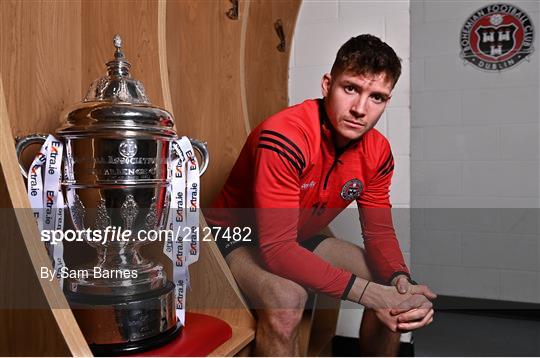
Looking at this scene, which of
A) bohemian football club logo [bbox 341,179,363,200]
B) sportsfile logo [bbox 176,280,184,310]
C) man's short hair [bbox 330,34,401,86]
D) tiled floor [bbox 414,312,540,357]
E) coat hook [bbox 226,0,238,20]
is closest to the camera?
sportsfile logo [bbox 176,280,184,310]

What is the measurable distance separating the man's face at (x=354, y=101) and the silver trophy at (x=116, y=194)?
0.37 metres

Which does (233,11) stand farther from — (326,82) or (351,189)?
(351,189)

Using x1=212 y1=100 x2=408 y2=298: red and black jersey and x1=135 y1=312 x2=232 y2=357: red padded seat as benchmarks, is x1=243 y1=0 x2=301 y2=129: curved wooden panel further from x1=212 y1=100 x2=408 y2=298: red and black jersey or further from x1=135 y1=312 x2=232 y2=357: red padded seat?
x1=135 y1=312 x2=232 y2=357: red padded seat

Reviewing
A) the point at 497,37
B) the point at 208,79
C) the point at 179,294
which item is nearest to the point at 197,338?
the point at 179,294

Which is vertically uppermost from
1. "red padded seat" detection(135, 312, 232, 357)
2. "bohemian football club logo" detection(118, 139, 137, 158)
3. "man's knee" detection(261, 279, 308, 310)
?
"bohemian football club logo" detection(118, 139, 137, 158)

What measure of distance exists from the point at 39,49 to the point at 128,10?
158 millimetres

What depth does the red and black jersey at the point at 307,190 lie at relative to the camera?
82cm

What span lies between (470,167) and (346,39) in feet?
1.94

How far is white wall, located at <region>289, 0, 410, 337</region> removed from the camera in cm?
136

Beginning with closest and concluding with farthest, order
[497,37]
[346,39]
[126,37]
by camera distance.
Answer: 1. [126,37]
2. [346,39]
3. [497,37]

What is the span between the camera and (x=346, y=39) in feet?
4.57

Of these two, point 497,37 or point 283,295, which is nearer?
point 283,295

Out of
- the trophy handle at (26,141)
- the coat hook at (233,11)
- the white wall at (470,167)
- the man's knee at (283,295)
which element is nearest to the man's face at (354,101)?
the man's knee at (283,295)

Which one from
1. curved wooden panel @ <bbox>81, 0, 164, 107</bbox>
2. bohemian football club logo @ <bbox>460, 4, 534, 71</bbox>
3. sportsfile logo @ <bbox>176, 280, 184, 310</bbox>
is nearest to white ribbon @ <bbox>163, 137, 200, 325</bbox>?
sportsfile logo @ <bbox>176, 280, 184, 310</bbox>
